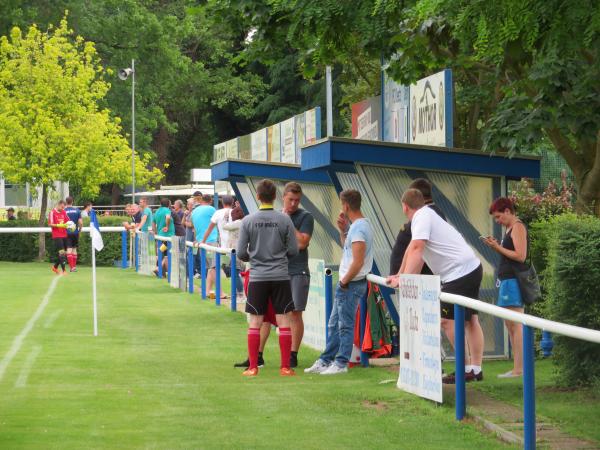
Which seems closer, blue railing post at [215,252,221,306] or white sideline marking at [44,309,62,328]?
white sideline marking at [44,309,62,328]

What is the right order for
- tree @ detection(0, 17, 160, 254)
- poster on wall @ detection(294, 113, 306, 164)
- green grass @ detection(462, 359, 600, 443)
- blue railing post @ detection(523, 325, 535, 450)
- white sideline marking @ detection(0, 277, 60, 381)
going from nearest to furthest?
blue railing post @ detection(523, 325, 535, 450), green grass @ detection(462, 359, 600, 443), white sideline marking @ detection(0, 277, 60, 381), poster on wall @ detection(294, 113, 306, 164), tree @ detection(0, 17, 160, 254)

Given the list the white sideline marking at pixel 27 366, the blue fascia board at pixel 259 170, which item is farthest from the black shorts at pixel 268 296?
the blue fascia board at pixel 259 170

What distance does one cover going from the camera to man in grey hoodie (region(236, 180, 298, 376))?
12.8m

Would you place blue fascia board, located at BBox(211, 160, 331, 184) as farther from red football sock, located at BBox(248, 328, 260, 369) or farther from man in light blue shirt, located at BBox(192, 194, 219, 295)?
red football sock, located at BBox(248, 328, 260, 369)

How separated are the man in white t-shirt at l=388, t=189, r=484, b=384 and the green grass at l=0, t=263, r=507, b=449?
787 mm

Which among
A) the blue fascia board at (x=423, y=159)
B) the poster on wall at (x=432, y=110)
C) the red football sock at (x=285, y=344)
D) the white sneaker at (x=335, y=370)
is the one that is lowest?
the white sneaker at (x=335, y=370)

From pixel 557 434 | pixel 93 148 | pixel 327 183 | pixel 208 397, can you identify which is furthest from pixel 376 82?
pixel 557 434

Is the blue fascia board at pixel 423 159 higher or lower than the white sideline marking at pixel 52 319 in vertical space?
higher

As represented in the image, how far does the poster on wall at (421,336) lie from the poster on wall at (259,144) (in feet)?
65.7

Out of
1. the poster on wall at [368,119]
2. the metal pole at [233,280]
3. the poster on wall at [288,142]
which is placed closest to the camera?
the poster on wall at [368,119]

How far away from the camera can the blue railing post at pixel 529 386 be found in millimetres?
7547

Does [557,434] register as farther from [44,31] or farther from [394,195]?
[44,31]

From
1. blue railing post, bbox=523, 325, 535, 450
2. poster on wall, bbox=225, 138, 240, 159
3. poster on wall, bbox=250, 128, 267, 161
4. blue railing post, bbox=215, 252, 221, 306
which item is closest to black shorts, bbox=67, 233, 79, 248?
poster on wall, bbox=225, 138, 240, 159

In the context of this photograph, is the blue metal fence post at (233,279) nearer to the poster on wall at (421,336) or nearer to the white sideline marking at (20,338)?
the white sideline marking at (20,338)
